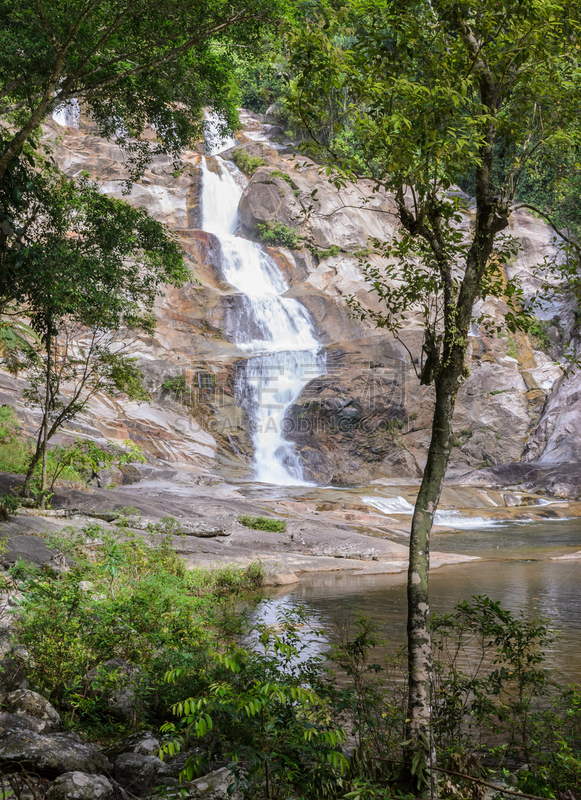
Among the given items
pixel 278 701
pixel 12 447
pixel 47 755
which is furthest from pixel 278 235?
pixel 47 755

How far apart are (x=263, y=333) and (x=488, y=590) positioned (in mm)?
26071

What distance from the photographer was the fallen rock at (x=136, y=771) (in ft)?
12.5

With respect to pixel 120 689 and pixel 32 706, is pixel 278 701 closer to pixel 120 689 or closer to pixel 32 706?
pixel 120 689

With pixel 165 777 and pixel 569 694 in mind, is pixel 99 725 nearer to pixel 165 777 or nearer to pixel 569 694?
pixel 165 777

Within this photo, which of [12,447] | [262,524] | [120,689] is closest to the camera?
[120,689]

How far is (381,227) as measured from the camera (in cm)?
4556

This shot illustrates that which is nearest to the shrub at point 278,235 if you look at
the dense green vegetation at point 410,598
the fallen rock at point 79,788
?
the dense green vegetation at point 410,598

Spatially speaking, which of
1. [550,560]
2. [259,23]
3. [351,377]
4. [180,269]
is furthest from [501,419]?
[259,23]

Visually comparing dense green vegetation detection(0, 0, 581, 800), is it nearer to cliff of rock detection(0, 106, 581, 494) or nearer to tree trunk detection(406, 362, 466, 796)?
tree trunk detection(406, 362, 466, 796)

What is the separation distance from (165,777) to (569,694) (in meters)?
2.97

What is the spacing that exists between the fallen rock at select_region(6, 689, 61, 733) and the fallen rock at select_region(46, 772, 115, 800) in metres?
1.05

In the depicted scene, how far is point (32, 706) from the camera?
4.43 meters

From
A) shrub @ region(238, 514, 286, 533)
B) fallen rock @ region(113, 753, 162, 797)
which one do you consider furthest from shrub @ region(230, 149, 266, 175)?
fallen rock @ region(113, 753, 162, 797)

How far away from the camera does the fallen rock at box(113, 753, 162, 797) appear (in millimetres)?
3807
